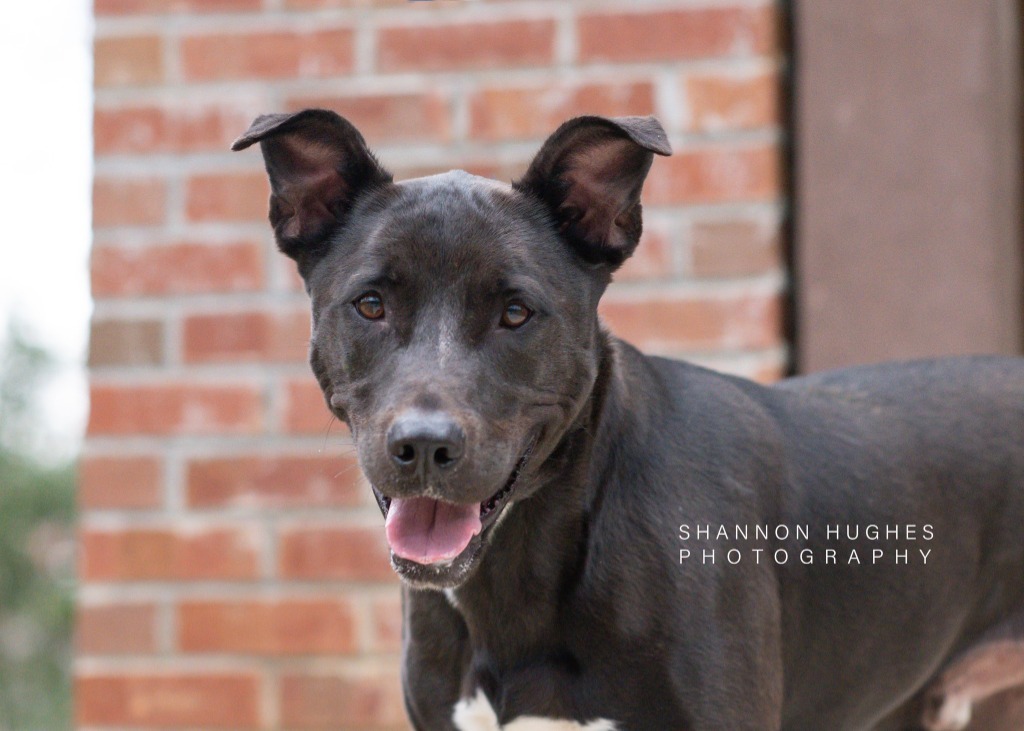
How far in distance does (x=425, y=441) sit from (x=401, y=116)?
5.53 feet

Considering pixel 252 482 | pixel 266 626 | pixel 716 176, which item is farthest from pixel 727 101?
pixel 266 626

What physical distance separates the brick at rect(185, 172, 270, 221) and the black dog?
1084 mm

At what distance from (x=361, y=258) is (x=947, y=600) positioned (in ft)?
4.32

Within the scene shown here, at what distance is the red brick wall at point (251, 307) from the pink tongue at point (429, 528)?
1.30m

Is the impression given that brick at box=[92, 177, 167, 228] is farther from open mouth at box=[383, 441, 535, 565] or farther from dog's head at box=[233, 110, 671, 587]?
open mouth at box=[383, 441, 535, 565]

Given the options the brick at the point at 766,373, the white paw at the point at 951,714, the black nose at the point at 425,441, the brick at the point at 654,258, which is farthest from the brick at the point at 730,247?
the black nose at the point at 425,441

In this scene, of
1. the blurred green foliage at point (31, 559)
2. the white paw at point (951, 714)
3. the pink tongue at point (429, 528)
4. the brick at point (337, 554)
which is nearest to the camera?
the pink tongue at point (429, 528)

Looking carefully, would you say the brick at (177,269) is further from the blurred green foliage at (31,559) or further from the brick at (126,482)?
the blurred green foliage at (31,559)

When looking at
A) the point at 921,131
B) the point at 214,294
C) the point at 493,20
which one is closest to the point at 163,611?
the point at 214,294

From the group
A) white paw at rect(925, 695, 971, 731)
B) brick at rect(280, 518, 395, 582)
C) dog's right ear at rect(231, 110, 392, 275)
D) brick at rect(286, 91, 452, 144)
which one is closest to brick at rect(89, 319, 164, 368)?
brick at rect(280, 518, 395, 582)

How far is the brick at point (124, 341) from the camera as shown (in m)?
3.35

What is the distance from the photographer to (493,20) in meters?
3.28

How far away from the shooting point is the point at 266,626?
10.8 ft

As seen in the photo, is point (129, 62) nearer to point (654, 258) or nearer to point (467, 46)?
point (467, 46)
